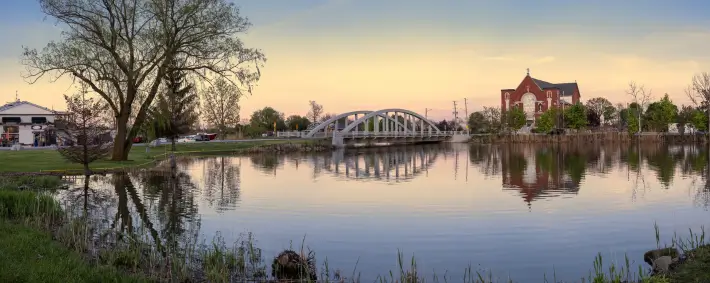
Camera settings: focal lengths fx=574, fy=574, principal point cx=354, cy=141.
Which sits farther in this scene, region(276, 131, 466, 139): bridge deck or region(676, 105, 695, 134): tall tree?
region(676, 105, 695, 134): tall tree

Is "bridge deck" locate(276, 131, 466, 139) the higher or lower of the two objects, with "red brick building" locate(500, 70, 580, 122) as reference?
lower

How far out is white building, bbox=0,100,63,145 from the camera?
227ft

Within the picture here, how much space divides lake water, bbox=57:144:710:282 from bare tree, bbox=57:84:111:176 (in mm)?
2042

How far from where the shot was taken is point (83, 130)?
88.3 ft

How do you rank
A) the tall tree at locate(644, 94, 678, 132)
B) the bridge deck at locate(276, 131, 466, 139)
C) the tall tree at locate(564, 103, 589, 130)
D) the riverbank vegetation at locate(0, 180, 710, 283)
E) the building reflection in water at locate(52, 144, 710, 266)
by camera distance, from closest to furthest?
the riverbank vegetation at locate(0, 180, 710, 283)
the building reflection in water at locate(52, 144, 710, 266)
the bridge deck at locate(276, 131, 466, 139)
the tall tree at locate(644, 94, 678, 132)
the tall tree at locate(564, 103, 589, 130)

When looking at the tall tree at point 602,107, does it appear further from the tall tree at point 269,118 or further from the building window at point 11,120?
the building window at point 11,120

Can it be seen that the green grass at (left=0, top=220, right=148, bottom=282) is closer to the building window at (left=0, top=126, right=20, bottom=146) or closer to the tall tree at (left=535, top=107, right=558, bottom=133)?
the building window at (left=0, top=126, right=20, bottom=146)

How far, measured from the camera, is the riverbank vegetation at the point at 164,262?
8875mm

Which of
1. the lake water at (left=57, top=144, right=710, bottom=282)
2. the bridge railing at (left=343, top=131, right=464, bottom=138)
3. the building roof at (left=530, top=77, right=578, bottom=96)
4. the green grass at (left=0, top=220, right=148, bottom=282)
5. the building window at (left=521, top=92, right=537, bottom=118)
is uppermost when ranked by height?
the building roof at (left=530, top=77, right=578, bottom=96)

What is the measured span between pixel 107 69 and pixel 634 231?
28934mm

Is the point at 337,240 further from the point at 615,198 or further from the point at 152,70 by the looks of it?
the point at 152,70

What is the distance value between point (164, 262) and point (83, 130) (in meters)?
18.9

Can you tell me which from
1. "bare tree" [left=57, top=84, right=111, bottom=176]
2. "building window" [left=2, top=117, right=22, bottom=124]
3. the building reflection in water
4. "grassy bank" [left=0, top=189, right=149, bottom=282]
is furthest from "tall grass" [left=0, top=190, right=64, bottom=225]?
"building window" [left=2, top=117, right=22, bottom=124]

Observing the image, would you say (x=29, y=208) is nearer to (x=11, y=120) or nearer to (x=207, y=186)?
(x=207, y=186)
